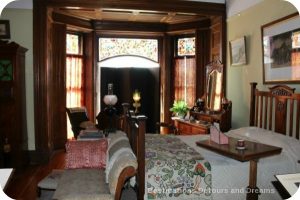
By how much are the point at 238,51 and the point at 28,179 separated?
141 inches

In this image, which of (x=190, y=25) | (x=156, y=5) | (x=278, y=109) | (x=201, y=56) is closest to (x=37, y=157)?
(x=156, y=5)

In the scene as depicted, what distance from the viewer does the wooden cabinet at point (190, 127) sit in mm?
4258

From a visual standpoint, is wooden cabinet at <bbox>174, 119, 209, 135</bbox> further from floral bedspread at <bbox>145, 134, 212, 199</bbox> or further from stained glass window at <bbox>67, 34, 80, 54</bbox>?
stained glass window at <bbox>67, 34, 80, 54</bbox>

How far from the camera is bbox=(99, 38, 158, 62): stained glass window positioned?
6.46 meters

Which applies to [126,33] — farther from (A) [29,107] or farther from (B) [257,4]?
(B) [257,4]

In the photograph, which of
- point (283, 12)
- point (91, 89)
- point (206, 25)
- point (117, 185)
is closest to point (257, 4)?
point (283, 12)

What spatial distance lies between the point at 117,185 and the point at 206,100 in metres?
3.13

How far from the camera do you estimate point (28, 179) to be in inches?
149

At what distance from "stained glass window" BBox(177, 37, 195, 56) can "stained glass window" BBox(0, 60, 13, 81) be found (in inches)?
146

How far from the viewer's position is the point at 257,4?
3.88m

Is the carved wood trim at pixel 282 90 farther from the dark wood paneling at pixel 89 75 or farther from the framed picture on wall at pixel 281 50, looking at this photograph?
the dark wood paneling at pixel 89 75

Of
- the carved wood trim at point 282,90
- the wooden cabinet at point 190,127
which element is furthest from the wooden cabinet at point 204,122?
the carved wood trim at point 282,90

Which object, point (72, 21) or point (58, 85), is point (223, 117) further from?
point (72, 21)

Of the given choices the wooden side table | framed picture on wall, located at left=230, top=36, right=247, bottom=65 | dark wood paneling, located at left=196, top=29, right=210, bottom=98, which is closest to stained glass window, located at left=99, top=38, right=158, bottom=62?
dark wood paneling, located at left=196, top=29, right=210, bottom=98
